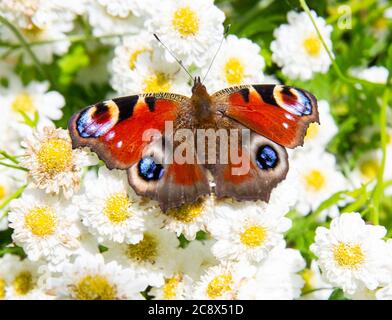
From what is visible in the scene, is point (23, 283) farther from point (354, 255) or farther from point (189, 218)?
point (354, 255)

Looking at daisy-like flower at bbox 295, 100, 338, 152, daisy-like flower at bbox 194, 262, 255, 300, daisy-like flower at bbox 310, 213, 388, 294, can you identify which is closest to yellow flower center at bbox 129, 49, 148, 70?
daisy-like flower at bbox 295, 100, 338, 152

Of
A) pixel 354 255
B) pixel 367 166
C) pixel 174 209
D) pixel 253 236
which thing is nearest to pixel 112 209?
pixel 174 209

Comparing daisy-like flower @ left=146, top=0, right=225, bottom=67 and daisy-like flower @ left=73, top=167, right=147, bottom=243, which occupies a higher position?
daisy-like flower @ left=146, top=0, right=225, bottom=67

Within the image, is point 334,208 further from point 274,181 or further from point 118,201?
point 118,201

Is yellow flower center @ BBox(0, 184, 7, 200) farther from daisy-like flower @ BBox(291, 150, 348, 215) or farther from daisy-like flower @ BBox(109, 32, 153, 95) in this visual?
daisy-like flower @ BBox(291, 150, 348, 215)

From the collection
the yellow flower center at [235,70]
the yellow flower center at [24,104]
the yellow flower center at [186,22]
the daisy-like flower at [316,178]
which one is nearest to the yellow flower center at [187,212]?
the yellow flower center at [235,70]

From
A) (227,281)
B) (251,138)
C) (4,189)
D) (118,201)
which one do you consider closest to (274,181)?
(251,138)

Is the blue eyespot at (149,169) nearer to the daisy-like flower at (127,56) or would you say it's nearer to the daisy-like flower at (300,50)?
the daisy-like flower at (127,56)
